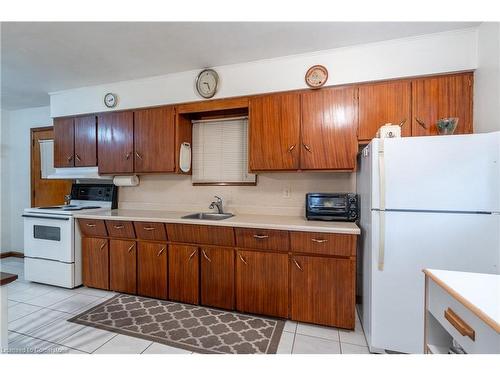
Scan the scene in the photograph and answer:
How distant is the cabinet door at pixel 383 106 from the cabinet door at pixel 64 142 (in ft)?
11.4

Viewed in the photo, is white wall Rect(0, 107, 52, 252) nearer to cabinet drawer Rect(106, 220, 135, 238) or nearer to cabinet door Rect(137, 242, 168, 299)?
cabinet drawer Rect(106, 220, 135, 238)

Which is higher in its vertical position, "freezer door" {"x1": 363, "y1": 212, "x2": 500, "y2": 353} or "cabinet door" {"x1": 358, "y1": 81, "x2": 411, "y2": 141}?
"cabinet door" {"x1": 358, "y1": 81, "x2": 411, "y2": 141}

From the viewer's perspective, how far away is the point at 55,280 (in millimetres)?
2881

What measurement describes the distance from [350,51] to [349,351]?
243cm

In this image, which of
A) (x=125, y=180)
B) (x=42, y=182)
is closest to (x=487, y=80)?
(x=125, y=180)

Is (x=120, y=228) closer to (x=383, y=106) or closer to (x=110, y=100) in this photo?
(x=110, y=100)

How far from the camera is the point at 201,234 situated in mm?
2373

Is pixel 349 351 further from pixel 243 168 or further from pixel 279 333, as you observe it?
pixel 243 168

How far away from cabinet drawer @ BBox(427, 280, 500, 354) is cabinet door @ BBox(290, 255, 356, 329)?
0.89 metres

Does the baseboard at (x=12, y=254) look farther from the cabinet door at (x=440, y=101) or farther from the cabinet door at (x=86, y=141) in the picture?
the cabinet door at (x=440, y=101)

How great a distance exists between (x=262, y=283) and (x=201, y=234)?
0.72 metres

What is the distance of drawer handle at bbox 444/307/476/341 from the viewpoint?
0.82 metres

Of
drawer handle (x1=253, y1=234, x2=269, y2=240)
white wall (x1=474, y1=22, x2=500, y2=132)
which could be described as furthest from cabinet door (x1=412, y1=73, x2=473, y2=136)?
drawer handle (x1=253, y1=234, x2=269, y2=240)
